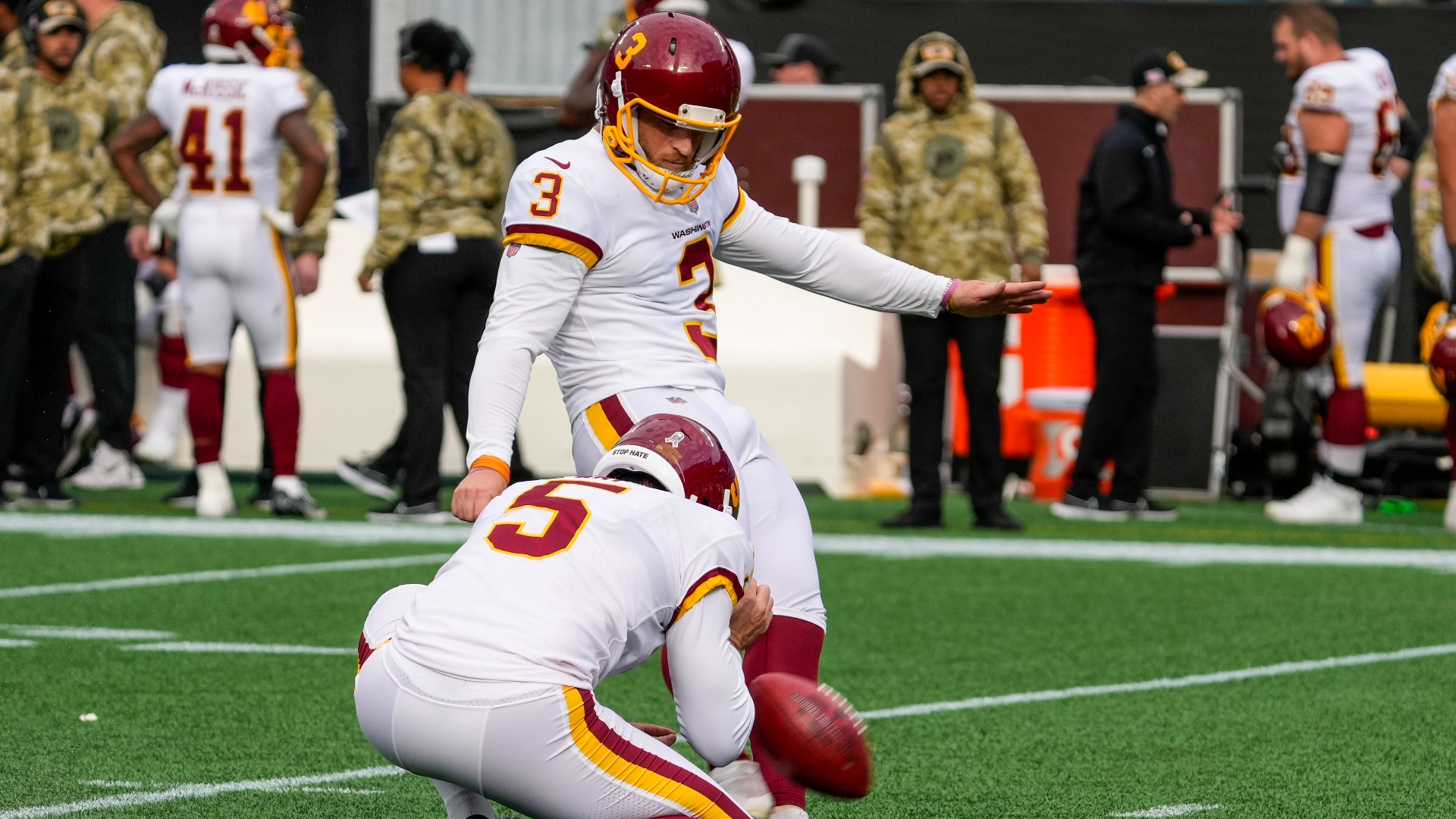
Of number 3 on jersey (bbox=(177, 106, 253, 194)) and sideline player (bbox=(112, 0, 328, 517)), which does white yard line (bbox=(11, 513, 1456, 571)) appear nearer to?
sideline player (bbox=(112, 0, 328, 517))

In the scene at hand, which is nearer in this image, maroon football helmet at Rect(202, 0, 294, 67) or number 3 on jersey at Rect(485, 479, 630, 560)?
number 3 on jersey at Rect(485, 479, 630, 560)

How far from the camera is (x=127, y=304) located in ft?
36.3

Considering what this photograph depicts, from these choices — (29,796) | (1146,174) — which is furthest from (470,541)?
(1146,174)

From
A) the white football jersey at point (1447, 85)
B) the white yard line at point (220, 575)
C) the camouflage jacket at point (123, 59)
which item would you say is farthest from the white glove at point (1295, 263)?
the camouflage jacket at point (123, 59)

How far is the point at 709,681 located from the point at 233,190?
20.6ft

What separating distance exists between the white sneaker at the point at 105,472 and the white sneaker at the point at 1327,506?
5707 mm

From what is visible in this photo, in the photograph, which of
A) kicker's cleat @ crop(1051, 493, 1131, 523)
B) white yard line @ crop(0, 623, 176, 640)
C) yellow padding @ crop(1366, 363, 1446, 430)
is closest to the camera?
white yard line @ crop(0, 623, 176, 640)

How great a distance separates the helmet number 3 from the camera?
4.04m

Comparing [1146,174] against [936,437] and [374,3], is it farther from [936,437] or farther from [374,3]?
[374,3]

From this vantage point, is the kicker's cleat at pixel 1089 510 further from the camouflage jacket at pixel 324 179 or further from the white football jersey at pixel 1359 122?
the camouflage jacket at pixel 324 179

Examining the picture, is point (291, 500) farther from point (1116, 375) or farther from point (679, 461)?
point (679, 461)

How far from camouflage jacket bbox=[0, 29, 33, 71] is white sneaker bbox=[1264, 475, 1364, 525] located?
20.2 feet

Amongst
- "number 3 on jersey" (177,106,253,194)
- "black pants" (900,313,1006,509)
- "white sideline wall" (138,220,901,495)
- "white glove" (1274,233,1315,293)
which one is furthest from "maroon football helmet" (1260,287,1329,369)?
"number 3 on jersey" (177,106,253,194)

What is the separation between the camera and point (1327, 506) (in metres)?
10.1
